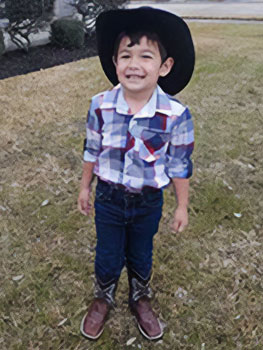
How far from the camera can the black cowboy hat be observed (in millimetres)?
1844

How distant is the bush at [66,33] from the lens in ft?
32.2

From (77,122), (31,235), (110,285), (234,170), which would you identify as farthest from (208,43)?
(110,285)

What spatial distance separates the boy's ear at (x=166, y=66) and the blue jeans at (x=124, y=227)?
0.64m

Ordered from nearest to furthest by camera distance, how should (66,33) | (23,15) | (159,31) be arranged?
(159,31) → (23,15) → (66,33)

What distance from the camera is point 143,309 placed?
2797mm

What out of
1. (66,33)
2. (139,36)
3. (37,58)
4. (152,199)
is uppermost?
(139,36)

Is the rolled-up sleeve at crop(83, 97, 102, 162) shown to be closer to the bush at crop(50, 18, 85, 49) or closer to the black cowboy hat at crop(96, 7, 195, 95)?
the black cowboy hat at crop(96, 7, 195, 95)

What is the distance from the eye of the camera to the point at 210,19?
50.3 ft

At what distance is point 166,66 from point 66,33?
27.9 ft

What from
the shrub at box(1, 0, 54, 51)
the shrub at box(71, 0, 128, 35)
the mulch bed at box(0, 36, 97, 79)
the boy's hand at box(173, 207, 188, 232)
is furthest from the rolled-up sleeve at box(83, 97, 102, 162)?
the shrub at box(71, 0, 128, 35)

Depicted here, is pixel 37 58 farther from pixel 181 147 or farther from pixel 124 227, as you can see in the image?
pixel 181 147

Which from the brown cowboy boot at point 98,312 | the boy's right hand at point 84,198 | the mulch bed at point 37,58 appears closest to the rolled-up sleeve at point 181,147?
the boy's right hand at point 84,198

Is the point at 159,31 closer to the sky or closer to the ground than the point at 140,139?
closer to the sky

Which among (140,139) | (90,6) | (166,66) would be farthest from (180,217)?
(90,6)
